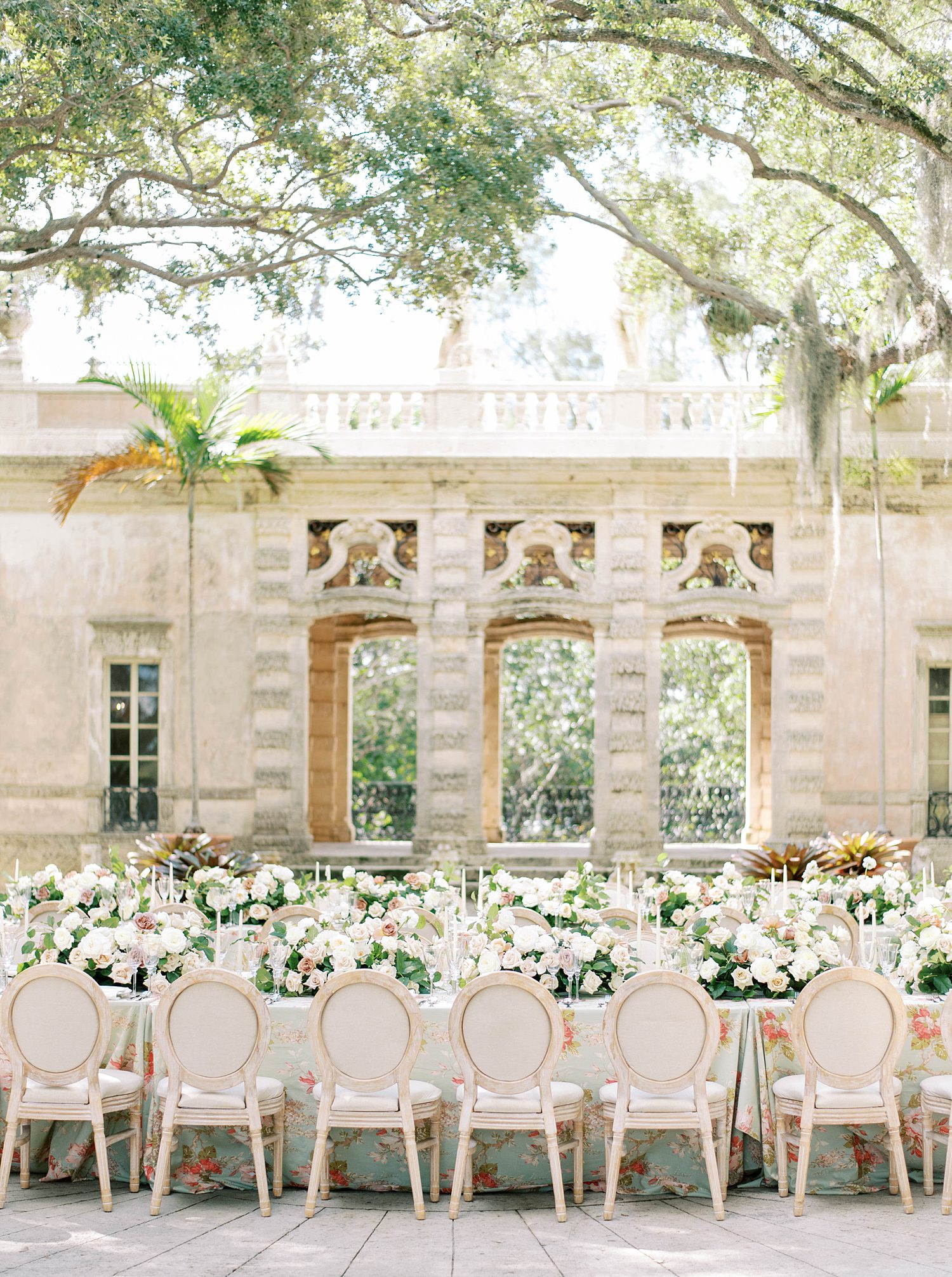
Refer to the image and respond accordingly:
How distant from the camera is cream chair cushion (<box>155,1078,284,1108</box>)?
5387mm

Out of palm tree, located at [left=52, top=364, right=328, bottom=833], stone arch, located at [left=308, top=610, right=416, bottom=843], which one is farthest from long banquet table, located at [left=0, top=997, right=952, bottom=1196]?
stone arch, located at [left=308, top=610, right=416, bottom=843]

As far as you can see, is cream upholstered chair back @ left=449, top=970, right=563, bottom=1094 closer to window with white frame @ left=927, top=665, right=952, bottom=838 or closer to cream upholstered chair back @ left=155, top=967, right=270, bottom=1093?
cream upholstered chair back @ left=155, top=967, right=270, bottom=1093

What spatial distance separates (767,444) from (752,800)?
4075 millimetres

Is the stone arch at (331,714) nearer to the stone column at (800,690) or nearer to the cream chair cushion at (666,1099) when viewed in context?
the stone column at (800,690)

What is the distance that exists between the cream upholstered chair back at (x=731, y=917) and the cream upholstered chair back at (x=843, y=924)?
0.36m

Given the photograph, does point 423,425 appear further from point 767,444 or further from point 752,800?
point 752,800

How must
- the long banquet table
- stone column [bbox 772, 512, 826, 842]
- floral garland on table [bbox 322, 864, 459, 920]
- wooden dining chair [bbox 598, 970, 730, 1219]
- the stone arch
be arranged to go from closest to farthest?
wooden dining chair [bbox 598, 970, 730, 1219], the long banquet table, floral garland on table [bbox 322, 864, 459, 920], stone column [bbox 772, 512, 826, 842], the stone arch

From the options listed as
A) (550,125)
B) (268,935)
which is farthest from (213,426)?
(268,935)

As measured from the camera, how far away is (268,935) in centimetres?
602

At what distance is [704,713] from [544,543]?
28.2ft

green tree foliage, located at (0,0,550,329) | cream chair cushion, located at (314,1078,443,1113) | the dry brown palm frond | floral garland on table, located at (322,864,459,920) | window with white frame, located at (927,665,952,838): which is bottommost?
cream chair cushion, located at (314,1078,443,1113)

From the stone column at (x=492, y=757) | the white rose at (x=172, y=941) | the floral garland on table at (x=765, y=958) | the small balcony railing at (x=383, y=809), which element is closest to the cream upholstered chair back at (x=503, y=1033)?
the floral garland on table at (x=765, y=958)

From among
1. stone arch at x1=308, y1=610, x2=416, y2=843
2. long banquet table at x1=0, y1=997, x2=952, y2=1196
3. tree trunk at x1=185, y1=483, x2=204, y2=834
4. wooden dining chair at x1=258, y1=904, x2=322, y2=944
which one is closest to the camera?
long banquet table at x1=0, y1=997, x2=952, y2=1196

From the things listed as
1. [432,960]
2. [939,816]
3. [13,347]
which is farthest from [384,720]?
[432,960]
